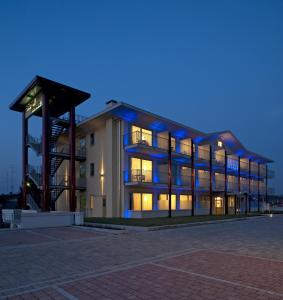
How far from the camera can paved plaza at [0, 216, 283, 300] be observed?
5840 mm

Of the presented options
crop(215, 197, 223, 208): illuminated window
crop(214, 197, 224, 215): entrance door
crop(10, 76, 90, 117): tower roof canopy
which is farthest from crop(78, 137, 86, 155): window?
crop(215, 197, 223, 208): illuminated window

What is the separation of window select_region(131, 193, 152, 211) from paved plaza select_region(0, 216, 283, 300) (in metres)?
15.2

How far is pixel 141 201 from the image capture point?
2803cm

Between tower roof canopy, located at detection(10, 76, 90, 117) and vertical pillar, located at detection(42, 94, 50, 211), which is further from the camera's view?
tower roof canopy, located at detection(10, 76, 90, 117)

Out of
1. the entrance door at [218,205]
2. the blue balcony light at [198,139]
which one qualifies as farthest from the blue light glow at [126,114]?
the entrance door at [218,205]

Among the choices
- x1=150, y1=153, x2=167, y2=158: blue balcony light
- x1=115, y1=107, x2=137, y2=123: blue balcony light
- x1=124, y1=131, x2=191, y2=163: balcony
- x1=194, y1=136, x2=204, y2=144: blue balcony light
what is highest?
x1=115, y1=107, x2=137, y2=123: blue balcony light

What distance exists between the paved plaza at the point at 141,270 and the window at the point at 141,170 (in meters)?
14.2

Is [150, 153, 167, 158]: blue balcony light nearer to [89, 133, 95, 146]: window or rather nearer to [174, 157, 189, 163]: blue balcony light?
[174, 157, 189, 163]: blue balcony light

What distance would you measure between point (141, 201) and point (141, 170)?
10.9 ft

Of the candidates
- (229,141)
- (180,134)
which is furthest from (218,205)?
(180,134)

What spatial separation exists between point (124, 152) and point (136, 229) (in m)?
10.7

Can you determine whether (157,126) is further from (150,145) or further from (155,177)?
(155,177)

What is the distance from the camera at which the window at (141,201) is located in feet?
90.0

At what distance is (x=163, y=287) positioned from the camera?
614cm
